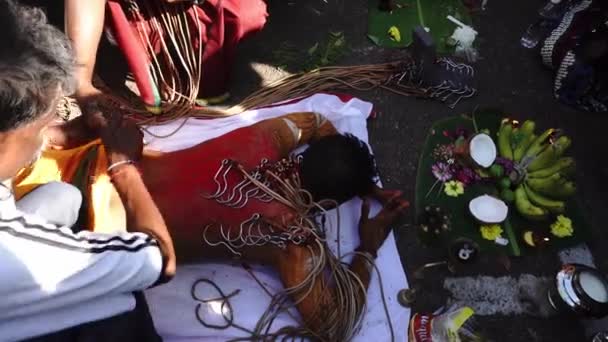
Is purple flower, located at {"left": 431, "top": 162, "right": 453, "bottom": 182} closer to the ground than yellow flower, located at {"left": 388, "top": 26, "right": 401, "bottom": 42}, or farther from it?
closer to the ground

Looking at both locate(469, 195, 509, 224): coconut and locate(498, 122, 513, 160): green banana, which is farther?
locate(498, 122, 513, 160): green banana

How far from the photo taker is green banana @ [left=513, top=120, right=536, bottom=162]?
9.15 feet

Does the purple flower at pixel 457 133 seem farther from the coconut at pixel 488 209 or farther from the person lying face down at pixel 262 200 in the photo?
the person lying face down at pixel 262 200

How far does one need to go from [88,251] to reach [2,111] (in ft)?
1.32

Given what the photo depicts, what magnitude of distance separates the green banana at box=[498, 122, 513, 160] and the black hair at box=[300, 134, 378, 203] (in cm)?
96

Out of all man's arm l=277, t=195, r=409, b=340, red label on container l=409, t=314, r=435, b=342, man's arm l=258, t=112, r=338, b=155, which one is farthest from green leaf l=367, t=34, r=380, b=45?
red label on container l=409, t=314, r=435, b=342

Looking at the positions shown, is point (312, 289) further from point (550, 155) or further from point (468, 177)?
point (550, 155)

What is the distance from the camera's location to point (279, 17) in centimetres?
347

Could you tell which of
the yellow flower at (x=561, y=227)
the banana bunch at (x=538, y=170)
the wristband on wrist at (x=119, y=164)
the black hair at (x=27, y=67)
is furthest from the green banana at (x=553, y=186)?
the black hair at (x=27, y=67)

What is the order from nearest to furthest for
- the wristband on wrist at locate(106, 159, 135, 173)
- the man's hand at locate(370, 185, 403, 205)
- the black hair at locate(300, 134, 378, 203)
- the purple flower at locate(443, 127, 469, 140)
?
the wristband on wrist at locate(106, 159, 135, 173)
the black hair at locate(300, 134, 378, 203)
the man's hand at locate(370, 185, 403, 205)
the purple flower at locate(443, 127, 469, 140)

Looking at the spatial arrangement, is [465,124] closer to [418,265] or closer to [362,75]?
[362,75]

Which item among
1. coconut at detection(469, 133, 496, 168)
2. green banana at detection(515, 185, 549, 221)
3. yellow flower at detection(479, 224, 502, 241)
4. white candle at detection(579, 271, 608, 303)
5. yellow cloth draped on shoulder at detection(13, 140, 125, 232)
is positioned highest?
yellow cloth draped on shoulder at detection(13, 140, 125, 232)

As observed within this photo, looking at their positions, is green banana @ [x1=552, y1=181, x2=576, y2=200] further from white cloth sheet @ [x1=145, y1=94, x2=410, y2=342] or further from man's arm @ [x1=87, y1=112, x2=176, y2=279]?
man's arm @ [x1=87, y1=112, x2=176, y2=279]

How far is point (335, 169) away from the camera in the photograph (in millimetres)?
2104
